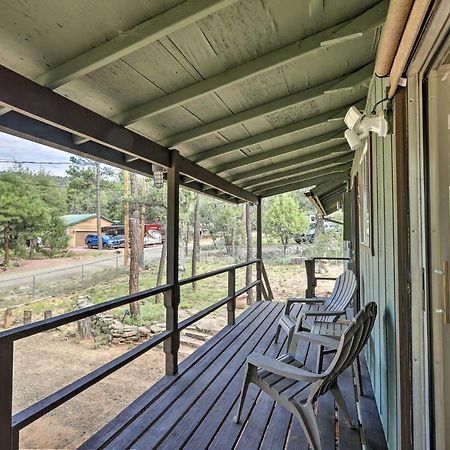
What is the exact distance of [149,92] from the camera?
2.19m

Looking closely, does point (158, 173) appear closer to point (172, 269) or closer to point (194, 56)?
point (172, 269)

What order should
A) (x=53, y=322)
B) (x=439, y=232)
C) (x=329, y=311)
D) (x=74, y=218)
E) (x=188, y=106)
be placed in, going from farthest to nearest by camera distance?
(x=74, y=218)
(x=329, y=311)
(x=188, y=106)
(x=53, y=322)
(x=439, y=232)

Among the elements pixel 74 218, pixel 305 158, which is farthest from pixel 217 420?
pixel 74 218

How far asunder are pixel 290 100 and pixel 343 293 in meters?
2.34

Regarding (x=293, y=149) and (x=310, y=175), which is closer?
(x=293, y=149)

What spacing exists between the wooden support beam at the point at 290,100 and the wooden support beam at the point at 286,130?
17 centimetres

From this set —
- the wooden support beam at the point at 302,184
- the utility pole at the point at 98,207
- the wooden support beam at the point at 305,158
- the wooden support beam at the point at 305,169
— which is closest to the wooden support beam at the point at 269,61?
the wooden support beam at the point at 305,158

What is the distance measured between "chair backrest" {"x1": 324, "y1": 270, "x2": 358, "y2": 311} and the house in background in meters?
14.0

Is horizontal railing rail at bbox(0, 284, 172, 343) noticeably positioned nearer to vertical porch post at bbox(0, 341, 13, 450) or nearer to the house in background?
vertical porch post at bbox(0, 341, 13, 450)

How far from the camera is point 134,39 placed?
1540 millimetres

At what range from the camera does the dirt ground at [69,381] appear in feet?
20.9

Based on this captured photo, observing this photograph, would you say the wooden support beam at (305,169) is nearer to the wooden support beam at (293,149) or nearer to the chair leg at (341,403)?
the wooden support beam at (293,149)

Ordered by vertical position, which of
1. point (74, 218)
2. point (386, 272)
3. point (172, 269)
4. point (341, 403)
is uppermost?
point (74, 218)

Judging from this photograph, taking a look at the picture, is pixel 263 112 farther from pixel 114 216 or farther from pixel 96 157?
pixel 114 216
